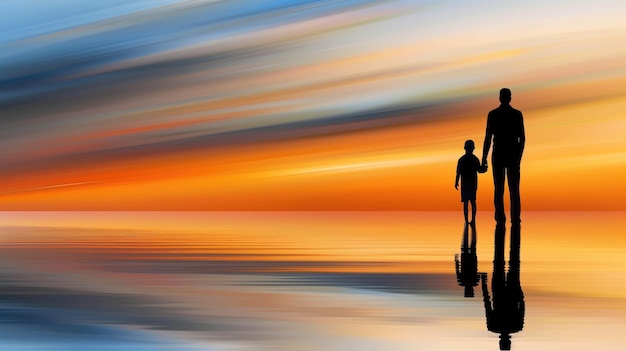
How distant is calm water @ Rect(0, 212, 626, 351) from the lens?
16.6 feet

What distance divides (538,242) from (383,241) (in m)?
2.21

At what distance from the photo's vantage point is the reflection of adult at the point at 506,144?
17359 millimetres

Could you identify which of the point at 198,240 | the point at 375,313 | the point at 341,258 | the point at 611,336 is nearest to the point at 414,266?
the point at 341,258

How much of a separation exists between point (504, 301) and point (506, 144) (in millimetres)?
11065

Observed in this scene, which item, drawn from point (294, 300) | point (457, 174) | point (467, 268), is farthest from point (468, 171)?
point (294, 300)

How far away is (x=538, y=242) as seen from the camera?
47.4ft

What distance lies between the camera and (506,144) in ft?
56.9

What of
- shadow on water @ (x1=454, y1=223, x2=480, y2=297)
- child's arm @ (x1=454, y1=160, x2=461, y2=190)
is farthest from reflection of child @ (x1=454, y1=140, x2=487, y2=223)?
shadow on water @ (x1=454, y1=223, x2=480, y2=297)

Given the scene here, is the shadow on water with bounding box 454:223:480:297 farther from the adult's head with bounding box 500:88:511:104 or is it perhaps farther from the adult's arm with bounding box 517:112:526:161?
the adult's head with bounding box 500:88:511:104

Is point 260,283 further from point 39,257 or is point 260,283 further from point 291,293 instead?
point 39,257

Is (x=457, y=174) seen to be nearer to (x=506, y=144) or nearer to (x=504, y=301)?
(x=506, y=144)

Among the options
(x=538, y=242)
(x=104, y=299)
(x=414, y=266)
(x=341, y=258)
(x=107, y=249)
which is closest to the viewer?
(x=104, y=299)

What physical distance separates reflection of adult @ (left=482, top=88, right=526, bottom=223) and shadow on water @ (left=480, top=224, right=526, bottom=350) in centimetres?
684

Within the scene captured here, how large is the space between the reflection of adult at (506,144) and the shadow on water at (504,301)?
6.84 metres
